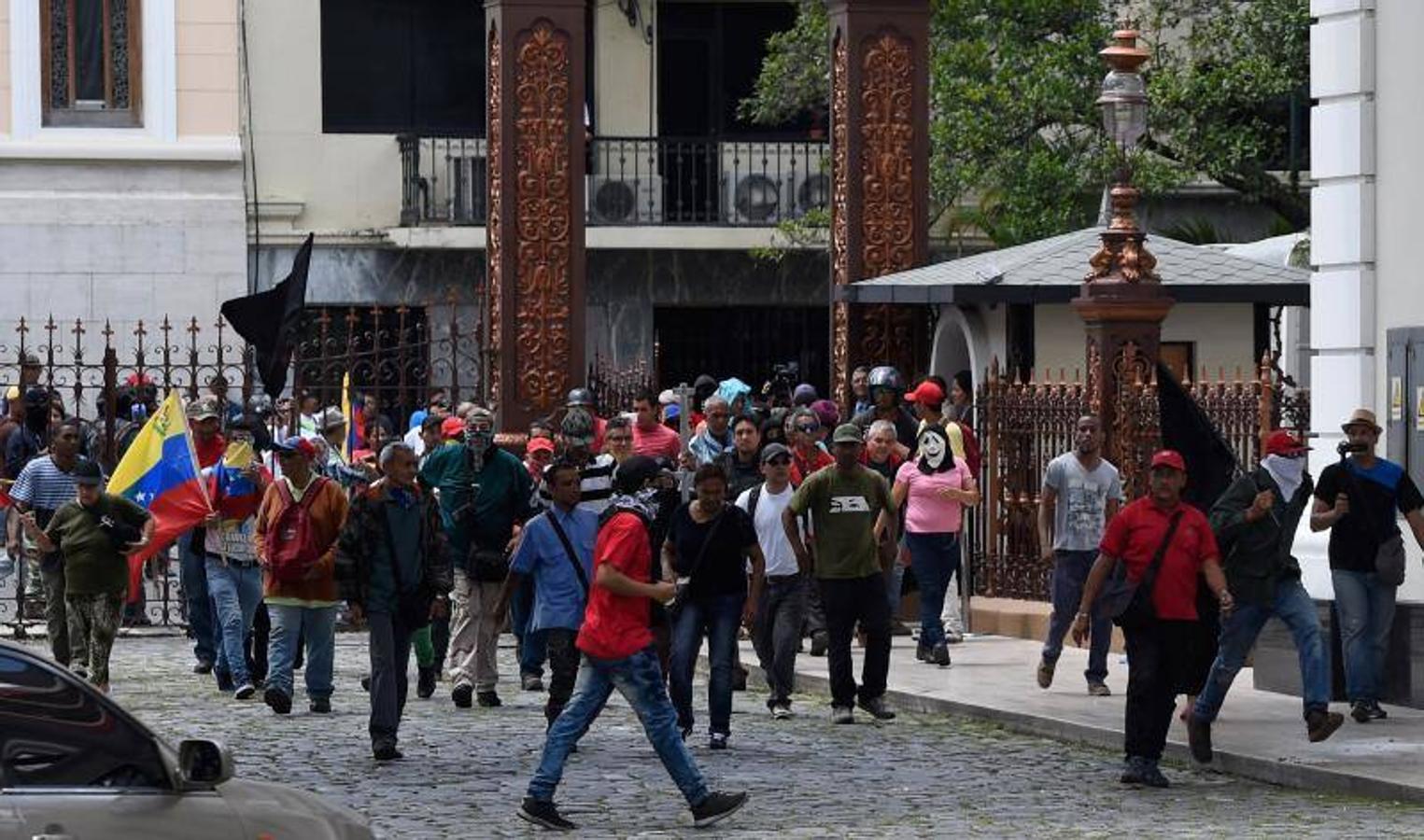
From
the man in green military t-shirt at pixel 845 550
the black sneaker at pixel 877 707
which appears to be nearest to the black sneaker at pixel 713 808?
the man in green military t-shirt at pixel 845 550

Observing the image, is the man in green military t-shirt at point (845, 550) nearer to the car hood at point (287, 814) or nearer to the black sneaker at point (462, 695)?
the black sneaker at point (462, 695)

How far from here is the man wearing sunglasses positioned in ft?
51.4

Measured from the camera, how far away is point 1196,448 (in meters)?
16.8

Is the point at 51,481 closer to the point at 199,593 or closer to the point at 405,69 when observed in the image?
the point at 199,593

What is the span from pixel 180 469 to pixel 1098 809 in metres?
8.06

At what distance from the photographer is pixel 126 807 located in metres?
8.02

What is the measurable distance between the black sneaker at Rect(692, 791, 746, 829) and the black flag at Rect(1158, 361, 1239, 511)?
4393 millimetres

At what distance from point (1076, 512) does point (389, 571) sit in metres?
4.71

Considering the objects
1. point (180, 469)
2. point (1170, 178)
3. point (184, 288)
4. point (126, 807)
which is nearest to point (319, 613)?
point (180, 469)

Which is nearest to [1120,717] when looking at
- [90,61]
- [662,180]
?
[662,180]

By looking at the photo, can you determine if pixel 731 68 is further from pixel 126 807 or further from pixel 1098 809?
pixel 126 807

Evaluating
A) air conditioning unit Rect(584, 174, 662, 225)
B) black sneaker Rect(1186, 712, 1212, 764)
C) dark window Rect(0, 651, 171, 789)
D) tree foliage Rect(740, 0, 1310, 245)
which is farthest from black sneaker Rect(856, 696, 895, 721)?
air conditioning unit Rect(584, 174, 662, 225)

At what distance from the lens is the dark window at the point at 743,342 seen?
1515 inches

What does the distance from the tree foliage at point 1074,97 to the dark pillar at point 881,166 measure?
3578mm
